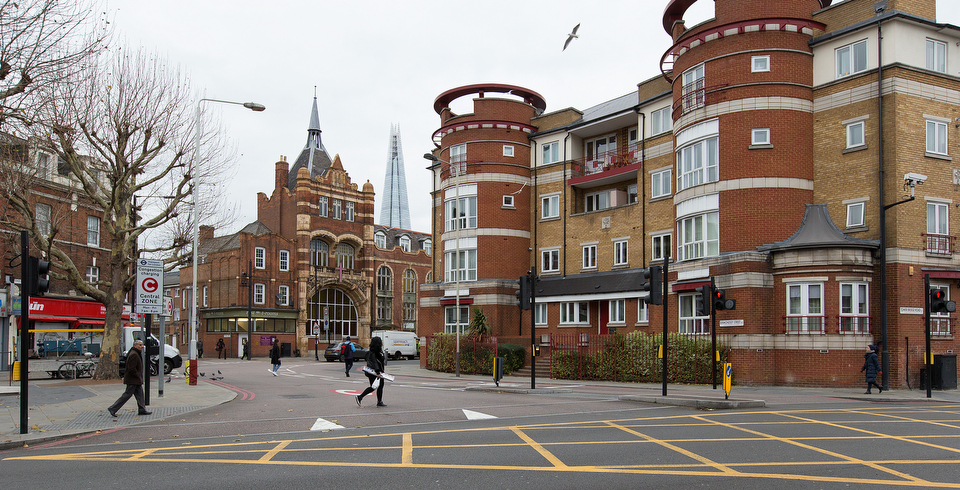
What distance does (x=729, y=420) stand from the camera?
43.4 ft

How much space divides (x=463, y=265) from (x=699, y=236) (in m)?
14.4

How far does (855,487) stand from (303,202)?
57.4 m

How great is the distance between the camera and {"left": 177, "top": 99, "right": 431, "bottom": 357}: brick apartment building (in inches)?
2285

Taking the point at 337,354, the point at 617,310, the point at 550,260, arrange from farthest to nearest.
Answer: the point at 337,354 → the point at 550,260 → the point at 617,310

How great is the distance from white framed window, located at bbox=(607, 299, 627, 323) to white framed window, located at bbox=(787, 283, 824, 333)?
30.1 ft

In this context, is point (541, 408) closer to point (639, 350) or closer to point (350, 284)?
point (639, 350)

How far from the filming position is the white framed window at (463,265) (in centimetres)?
3650

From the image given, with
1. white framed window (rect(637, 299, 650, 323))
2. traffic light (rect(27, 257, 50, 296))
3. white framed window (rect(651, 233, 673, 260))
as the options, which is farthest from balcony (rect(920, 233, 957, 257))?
traffic light (rect(27, 257, 50, 296))

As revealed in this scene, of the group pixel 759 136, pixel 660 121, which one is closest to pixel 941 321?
pixel 759 136

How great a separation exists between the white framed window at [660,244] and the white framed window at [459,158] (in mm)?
11045

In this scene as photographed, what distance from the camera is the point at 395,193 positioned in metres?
194

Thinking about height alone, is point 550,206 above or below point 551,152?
below

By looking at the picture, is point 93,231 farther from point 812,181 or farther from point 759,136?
point 812,181

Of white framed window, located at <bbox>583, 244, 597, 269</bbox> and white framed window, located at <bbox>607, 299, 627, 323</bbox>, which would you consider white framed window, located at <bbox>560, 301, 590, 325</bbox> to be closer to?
white framed window, located at <bbox>607, 299, 627, 323</bbox>
